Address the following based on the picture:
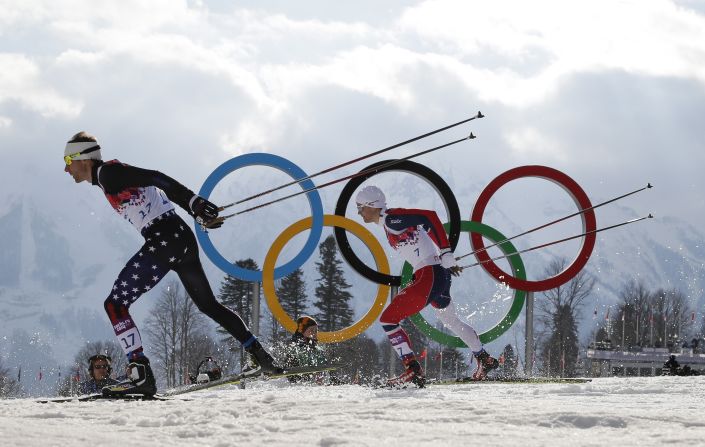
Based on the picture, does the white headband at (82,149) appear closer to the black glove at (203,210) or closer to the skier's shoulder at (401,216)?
the black glove at (203,210)

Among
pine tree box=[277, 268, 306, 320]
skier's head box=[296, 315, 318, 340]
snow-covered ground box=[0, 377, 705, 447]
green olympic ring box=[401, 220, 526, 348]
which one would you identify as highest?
pine tree box=[277, 268, 306, 320]

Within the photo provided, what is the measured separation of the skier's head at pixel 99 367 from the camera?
9.98 meters

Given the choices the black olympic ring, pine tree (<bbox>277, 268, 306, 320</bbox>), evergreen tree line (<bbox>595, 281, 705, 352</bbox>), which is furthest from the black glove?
evergreen tree line (<bbox>595, 281, 705, 352</bbox>)

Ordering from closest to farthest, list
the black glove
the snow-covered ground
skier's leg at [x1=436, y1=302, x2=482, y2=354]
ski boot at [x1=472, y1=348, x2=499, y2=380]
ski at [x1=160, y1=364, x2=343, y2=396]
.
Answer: the snow-covered ground → the black glove → ski at [x1=160, y1=364, x2=343, y2=396] → skier's leg at [x1=436, y1=302, x2=482, y2=354] → ski boot at [x1=472, y1=348, x2=499, y2=380]

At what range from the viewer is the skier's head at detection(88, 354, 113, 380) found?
393 inches

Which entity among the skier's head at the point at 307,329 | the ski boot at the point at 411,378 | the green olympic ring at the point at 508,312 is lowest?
the ski boot at the point at 411,378

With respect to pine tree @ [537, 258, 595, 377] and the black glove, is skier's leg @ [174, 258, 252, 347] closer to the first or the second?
the black glove

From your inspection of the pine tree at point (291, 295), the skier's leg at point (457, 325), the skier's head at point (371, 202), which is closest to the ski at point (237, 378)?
the skier's head at point (371, 202)

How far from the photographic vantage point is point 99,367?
10.0 m

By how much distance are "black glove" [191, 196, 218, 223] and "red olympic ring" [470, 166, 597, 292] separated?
8.26 metres

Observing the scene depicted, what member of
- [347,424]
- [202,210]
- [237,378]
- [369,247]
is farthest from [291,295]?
[347,424]

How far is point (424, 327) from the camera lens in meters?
15.4

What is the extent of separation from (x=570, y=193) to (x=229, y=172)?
5996mm

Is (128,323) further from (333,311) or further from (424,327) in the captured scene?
(333,311)
